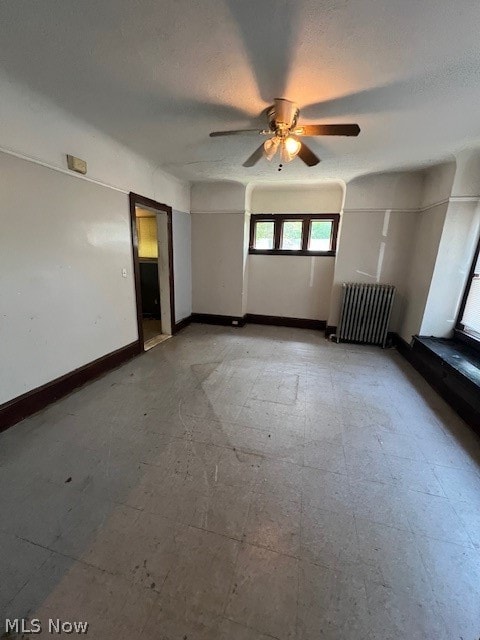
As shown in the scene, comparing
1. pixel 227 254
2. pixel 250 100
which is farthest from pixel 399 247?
pixel 250 100

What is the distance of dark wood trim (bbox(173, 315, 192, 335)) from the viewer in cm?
452

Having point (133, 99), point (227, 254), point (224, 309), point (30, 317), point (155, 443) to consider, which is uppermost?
point (133, 99)

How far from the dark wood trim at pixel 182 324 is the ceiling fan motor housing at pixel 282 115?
128 inches

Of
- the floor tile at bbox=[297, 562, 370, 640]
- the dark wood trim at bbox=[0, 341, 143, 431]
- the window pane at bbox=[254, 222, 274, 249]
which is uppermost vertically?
the window pane at bbox=[254, 222, 274, 249]

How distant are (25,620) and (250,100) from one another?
3.16 m

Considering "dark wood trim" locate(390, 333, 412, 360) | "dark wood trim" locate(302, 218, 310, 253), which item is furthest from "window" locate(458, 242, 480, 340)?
"dark wood trim" locate(302, 218, 310, 253)

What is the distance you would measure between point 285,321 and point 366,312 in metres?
1.49

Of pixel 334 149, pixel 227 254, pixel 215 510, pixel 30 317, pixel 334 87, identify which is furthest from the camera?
pixel 227 254

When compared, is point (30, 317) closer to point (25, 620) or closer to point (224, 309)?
point (25, 620)

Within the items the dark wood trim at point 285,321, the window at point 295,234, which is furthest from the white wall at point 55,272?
the dark wood trim at point 285,321

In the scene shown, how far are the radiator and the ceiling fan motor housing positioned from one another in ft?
8.75

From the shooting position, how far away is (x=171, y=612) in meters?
1.03

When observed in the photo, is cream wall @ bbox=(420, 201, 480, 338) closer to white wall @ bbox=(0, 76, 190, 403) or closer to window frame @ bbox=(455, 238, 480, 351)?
window frame @ bbox=(455, 238, 480, 351)

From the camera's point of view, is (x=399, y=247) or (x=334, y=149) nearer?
(x=334, y=149)
